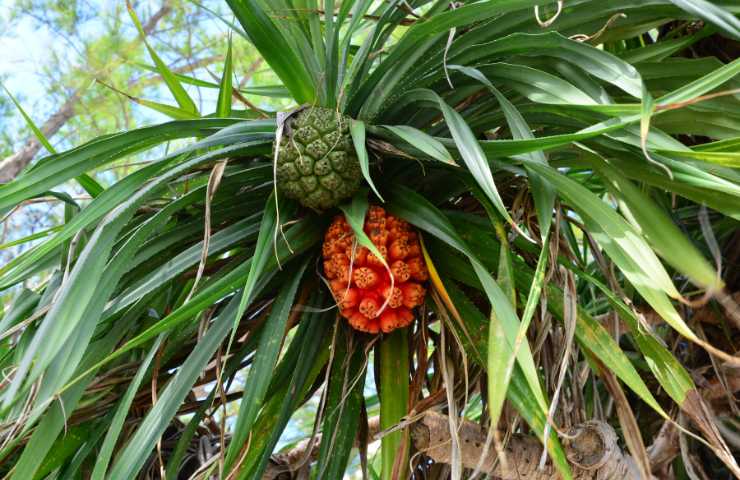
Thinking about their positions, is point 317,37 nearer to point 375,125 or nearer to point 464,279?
point 375,125

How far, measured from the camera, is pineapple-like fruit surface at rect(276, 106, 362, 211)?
3.38ft

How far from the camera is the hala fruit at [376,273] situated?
1.03m

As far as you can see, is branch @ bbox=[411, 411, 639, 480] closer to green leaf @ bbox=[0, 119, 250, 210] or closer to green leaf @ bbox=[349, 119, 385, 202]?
green leaf @ bbox=[349, 119, 385, 202]

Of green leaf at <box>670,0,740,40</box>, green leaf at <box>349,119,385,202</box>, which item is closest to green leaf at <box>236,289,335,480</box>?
green leaf at <box>349,119,385,202</box>

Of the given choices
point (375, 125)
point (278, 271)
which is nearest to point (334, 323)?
point (278, 271)

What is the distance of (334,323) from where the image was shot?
1154 mm

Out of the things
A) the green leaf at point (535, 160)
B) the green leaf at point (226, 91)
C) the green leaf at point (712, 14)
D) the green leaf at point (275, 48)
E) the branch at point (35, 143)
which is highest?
the branch at point (35, 143)

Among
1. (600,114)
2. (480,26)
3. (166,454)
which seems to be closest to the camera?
(600,114)

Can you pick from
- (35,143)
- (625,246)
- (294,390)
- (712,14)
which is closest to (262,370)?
(294,390)

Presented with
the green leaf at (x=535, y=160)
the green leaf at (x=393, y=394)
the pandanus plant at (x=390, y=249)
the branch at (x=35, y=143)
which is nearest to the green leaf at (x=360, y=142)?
the pandanus plant at (x=390, y=249)

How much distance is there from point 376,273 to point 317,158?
0.51 feet

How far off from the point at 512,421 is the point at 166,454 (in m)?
0.57

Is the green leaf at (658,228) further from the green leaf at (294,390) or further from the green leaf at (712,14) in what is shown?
the green leaf at (294,390)

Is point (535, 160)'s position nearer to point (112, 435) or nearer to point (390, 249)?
point (390, 249)
